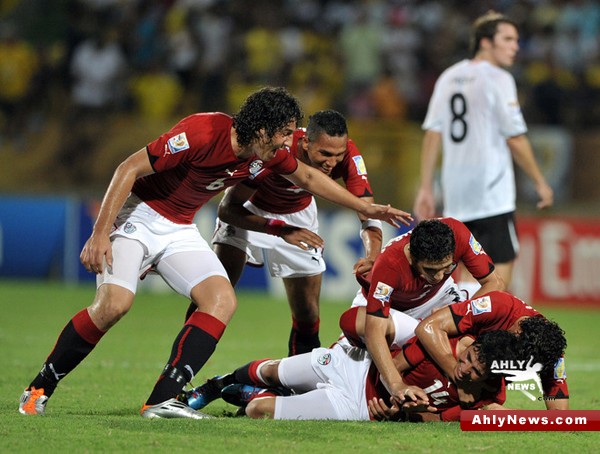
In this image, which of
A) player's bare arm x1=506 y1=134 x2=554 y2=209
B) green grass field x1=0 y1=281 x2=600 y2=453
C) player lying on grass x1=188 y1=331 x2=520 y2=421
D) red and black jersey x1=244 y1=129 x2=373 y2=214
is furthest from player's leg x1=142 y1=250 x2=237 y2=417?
player's bare arm x1=506 y1=134 x2=554 y2=209

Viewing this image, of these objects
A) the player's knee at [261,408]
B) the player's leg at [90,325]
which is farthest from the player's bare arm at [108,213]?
the player's knee at [261,408]

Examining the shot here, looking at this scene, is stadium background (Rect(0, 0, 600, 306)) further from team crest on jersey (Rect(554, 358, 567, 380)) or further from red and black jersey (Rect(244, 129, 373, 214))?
team crest on jersey (Rect(554, 358, 567, 380))

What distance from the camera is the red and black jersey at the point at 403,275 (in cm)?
559

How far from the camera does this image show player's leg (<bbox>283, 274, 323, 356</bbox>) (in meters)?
7.04

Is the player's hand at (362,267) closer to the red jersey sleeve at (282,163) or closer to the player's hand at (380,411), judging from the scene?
the red jersey sleeve at (282,163)

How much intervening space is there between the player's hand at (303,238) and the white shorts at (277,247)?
0.57 metres

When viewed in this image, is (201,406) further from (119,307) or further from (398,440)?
(398,440)

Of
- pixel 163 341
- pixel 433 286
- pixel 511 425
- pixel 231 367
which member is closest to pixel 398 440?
pixel 511 425

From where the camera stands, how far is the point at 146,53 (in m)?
15.1

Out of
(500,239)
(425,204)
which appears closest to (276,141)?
(425,204)

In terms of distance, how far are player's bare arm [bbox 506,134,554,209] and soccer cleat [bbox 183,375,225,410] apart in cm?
284

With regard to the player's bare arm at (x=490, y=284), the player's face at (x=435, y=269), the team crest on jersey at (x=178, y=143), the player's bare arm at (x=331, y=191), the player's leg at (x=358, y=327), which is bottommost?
the player's leg at (x=358, y=327)

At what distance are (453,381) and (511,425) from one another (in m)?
0.37

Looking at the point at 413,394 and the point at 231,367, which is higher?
the point at 413,394
